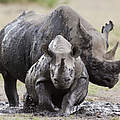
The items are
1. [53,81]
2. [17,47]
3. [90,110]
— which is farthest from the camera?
[17,47]

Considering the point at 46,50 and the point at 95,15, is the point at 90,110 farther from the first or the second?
the point at 95,15

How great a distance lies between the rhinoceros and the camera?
44.0ft

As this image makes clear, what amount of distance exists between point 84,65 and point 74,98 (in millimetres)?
645

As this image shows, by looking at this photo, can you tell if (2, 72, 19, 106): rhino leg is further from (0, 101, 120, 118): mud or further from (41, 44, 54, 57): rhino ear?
(41, 44, 54, 57): rhino ear

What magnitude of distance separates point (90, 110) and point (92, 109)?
239 millimetres

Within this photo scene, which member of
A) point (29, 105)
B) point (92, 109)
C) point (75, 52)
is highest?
point (75, 52)

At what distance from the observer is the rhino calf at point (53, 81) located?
12055 millimetres

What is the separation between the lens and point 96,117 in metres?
12.4

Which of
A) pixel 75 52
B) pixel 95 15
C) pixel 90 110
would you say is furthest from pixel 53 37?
pixel 95 15

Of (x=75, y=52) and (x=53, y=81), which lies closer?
(x=53, y=81)

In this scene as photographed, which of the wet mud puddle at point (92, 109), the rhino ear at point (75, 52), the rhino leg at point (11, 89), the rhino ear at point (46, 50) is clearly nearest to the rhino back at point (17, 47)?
the rhino leg at point (11, 89)

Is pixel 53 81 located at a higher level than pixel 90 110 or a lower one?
higher

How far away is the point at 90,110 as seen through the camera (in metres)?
14.0

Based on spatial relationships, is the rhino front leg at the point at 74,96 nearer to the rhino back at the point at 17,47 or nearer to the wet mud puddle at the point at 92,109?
the wet mud puddle at the point at 92,109
